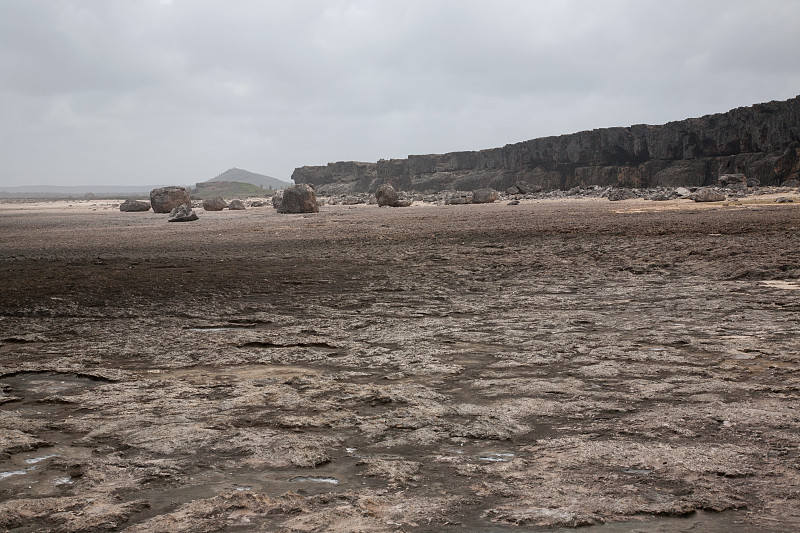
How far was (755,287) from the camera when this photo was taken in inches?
259

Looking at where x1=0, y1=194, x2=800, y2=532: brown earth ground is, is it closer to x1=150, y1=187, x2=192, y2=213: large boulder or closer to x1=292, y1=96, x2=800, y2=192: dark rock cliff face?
x1=150, y1=187, x2=192, y2=213: large boulder

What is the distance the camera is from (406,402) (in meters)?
Answer: 3.48

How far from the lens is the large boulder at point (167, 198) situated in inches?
1150

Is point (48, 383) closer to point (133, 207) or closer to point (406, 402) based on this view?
point (406, 402)

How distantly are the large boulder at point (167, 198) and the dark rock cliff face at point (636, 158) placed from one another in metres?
30.9

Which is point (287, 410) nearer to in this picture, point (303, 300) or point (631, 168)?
point (303, 300)

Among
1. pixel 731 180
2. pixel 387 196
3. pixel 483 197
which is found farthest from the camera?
pixel 731 180

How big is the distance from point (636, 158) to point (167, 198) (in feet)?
110

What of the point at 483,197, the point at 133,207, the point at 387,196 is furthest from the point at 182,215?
the point at 483,197

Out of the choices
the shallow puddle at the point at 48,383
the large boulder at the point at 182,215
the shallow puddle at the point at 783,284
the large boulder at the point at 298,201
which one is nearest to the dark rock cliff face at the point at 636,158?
the large boulder at the point at 298,201

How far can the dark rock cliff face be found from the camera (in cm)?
3869

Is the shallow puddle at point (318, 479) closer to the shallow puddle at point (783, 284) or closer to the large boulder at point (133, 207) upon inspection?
the shallow puddle at point (783, 284)

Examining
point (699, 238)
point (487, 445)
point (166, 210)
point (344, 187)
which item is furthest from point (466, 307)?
point (344, 187)

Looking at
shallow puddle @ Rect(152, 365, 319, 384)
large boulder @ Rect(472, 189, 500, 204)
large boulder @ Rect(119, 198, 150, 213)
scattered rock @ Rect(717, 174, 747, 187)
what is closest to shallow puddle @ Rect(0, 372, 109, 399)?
shallow puddle @ Rect(152, 365, 319, 384)
